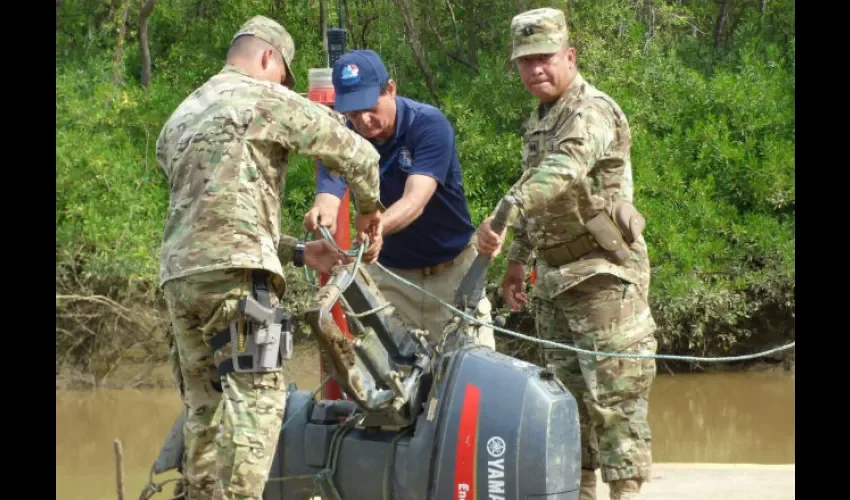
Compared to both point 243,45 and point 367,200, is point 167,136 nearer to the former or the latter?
point 243,45

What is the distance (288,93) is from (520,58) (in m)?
1.10

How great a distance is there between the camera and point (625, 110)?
1184 cm

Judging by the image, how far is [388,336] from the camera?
446 centimetres

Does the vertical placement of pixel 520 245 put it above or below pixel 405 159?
below

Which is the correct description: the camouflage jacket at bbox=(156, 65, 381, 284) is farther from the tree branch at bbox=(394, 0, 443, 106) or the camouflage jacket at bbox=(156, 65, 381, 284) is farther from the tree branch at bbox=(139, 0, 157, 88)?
the tree branch at bbox=(139, 0, 157, 88)

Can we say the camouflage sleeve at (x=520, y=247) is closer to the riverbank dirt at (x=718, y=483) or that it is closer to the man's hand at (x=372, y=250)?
the man's hand at (x=372, y=250)

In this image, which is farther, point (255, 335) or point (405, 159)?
point (405, 159)

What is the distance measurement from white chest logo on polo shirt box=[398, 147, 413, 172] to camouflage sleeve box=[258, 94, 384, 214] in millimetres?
889

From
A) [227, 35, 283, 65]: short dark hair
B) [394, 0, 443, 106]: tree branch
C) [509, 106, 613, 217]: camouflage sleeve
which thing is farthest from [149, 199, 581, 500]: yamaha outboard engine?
[394, 0, 443, 106]: tree branch

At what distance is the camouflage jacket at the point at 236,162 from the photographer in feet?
13.1

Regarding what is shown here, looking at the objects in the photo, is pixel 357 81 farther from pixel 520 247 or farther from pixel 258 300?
pixel 258 300

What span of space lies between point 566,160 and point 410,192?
724mm

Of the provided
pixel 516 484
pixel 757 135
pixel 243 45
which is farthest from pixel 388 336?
pixel 757 135

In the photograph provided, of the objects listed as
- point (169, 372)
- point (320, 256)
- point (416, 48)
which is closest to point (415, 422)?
point (320, 256)
